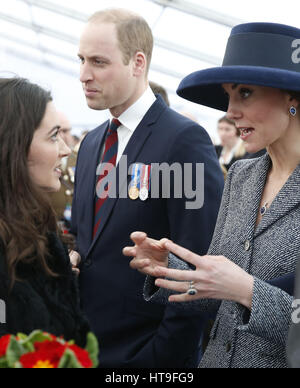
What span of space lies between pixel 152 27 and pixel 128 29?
676cm

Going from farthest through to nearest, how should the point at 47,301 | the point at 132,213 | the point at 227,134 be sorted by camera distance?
1. the point at 227,134
2. the point at 132,213
3. the point at 47,301

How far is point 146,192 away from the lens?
211cm

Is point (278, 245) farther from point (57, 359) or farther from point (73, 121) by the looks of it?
point (73, 121)

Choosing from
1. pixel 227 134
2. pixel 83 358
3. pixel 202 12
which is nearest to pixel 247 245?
pixel 83 358

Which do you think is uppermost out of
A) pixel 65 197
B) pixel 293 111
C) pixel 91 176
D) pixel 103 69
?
pixel 293 111

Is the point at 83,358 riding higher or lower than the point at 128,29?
lower

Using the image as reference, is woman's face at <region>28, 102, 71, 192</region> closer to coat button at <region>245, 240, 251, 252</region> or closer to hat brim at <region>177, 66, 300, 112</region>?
hat brim at <region>177, 66, 300, 112</region>

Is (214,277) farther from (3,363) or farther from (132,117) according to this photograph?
(132,117)

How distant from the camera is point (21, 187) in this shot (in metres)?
1.64

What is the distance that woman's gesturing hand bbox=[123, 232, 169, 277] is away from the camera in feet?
5.40

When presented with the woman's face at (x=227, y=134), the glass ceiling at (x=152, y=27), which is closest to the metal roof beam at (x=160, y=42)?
the glass ceiling at (x=152, y=27)

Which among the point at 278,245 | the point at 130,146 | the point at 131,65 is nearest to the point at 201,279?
the point at 278,245

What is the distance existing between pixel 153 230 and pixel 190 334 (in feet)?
1.37

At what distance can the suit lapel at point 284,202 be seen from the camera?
157cm
